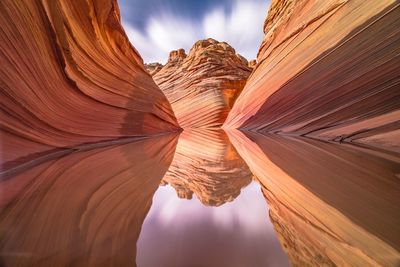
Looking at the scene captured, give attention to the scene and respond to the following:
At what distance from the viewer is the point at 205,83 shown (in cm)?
723

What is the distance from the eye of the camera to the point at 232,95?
737 cm

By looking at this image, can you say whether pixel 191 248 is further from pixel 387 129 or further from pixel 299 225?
pixel 387 129

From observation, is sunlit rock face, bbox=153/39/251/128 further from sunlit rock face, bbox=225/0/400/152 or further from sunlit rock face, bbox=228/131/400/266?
sunlit rock face, bbox=228/131/400/266

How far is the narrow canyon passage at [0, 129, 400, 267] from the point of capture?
45 cm

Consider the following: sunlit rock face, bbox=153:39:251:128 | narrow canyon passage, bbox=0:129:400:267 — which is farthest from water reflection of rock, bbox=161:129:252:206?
sunlit rock face, bbox=153:39:251:128

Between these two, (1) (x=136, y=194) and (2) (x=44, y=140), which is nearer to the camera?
(1) (x=136, y=194)

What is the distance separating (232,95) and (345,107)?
562cm

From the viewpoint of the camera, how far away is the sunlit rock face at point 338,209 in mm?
432

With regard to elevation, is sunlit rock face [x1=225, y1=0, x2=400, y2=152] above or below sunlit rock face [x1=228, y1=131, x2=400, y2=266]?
above

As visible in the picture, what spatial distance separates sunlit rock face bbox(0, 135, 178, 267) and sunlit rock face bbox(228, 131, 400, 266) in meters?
0.37

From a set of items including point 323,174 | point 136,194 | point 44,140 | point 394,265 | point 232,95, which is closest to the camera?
point 394,265

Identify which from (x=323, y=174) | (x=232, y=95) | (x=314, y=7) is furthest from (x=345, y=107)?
(x=232, y=95)

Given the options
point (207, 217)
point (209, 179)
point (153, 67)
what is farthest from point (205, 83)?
point (207, 217)

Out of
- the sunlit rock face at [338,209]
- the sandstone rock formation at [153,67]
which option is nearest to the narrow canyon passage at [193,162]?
the sunlit rock face at [338,209]
